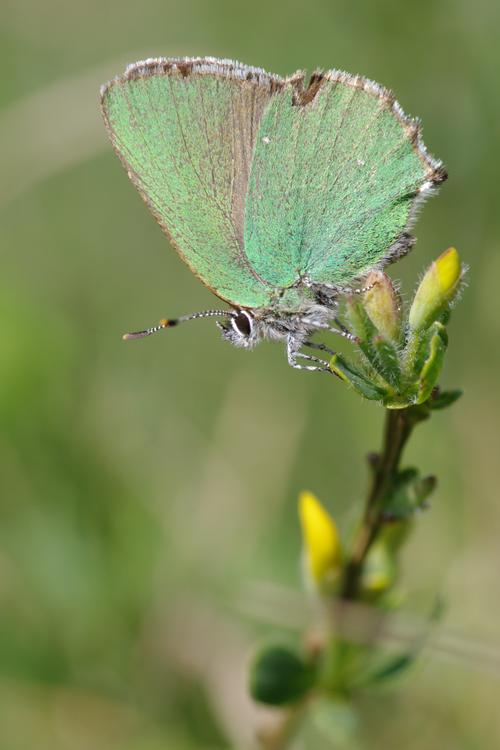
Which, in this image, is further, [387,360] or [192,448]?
[192,448]

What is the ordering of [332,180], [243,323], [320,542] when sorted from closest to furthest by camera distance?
[320,542]
[332,180]
[243,323]

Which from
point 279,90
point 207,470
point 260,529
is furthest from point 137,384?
point 279,90

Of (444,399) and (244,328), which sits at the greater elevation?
(244,328)

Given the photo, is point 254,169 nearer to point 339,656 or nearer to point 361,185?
point 361,185

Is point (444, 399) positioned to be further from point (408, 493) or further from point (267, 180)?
point (267, 180)

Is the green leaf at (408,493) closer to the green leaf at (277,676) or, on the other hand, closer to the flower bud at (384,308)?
the flower bud at (384,308)

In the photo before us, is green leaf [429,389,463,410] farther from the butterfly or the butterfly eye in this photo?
the butterfly eye

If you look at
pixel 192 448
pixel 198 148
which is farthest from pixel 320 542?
pixel 192 448

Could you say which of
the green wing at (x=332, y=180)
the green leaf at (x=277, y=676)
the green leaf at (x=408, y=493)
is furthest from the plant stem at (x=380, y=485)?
the green wing at (x=332, y=180)
